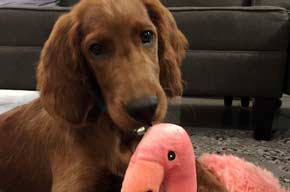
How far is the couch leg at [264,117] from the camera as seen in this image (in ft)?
7.34

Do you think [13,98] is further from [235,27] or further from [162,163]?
[162,163]

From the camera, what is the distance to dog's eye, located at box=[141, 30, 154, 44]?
105 cm

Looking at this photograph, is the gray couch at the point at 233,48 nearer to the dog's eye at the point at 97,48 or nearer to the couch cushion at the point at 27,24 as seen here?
the couch cushion at the point at 27,24

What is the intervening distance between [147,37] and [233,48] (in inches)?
47.6

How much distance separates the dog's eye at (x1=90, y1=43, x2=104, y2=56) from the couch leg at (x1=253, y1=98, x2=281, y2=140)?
1392 millimetres

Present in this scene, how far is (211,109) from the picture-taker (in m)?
3.16

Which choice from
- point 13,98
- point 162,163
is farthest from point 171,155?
point 13,98

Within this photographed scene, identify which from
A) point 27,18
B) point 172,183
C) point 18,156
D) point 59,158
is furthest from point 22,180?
point 27,18

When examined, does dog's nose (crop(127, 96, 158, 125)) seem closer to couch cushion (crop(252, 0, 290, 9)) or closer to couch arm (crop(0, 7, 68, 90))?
couch arm (crop(0, 7, 68, 90))

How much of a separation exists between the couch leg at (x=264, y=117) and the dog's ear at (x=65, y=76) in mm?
1309

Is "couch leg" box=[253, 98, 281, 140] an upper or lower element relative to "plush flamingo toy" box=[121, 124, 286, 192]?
lower

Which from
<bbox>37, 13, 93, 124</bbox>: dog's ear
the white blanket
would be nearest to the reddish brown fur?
<bbox>37, 13, 93, 124</bbox>: dog's ear

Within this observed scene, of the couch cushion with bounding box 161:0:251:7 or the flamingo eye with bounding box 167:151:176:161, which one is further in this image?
the couch cushion with bounding box 161:0:251:7

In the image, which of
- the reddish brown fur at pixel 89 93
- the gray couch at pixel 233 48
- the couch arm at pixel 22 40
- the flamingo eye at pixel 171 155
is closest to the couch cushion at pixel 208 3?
the gray couch at pixel 233 48
